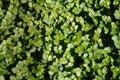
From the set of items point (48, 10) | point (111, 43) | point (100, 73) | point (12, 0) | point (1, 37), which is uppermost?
point (12, 0)

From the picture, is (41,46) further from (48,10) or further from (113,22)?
(113,22)

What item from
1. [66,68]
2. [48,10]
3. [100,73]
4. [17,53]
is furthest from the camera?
[48,10]

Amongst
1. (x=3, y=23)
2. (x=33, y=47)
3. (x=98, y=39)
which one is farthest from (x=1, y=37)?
(x=98, y=39)

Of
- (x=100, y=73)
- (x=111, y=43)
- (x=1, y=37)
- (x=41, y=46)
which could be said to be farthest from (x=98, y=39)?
(x=1, y=37)

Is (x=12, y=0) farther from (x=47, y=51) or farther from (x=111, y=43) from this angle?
(x=111, y=43)

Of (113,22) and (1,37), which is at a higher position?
(1,37)

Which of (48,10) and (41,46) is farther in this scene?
(48,10)

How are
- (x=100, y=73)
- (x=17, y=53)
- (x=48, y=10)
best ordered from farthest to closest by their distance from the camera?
(x=48, y=10) < (x=17, y=53) < (x=100, y=73)
